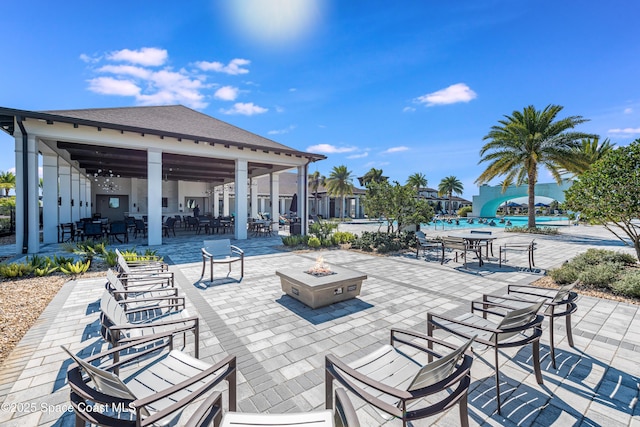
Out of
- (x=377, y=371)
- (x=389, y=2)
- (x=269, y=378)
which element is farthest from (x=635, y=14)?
(x=269, y=378)

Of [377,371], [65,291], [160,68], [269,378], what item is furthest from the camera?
[160,68]

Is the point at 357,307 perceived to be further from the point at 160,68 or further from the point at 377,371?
the point at 160,68

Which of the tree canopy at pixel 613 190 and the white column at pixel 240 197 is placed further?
the white column at pixel 240 197

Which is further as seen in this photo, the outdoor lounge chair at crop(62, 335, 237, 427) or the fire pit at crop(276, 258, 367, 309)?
the fire pit at crop(276, 258, 367, 309)

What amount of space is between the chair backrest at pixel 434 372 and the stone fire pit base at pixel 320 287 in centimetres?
290

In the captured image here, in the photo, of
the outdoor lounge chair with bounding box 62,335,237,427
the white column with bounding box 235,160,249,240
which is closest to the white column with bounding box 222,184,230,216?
the white column with bounding box 235,160,249,240

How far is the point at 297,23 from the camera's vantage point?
8.40 metres

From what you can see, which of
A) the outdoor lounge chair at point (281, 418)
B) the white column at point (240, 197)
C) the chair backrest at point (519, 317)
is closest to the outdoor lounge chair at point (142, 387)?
the outdoor lounge chair at point (281, 418)

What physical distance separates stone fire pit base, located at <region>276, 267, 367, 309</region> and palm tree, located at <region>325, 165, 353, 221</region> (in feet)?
98.5

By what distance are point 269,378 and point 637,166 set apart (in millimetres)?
8767

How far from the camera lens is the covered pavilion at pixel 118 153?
30.4 feet

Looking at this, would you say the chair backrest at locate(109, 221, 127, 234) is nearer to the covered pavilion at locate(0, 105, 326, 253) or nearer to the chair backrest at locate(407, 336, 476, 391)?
the covered pavilion at locate(0, 105, 326, 253)

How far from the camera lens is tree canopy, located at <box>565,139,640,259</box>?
6.04 meters

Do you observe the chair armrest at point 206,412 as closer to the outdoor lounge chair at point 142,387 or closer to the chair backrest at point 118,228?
the outdoor lounge chair at point 142,387
